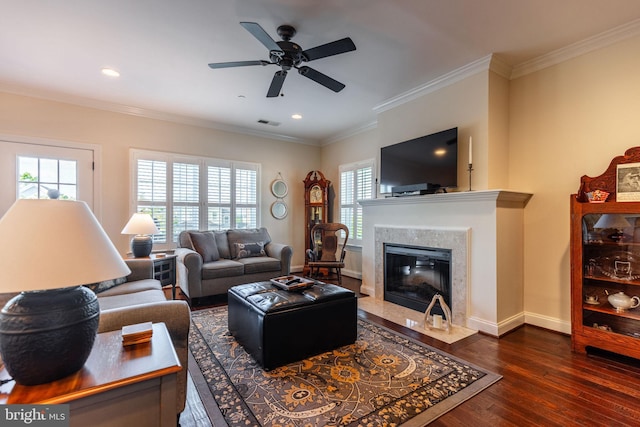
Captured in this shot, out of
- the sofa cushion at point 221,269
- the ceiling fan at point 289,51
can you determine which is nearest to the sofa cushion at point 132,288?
the sofa cushion at point 221,269

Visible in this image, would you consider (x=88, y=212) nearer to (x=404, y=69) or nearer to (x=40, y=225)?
(x=40, y=225)

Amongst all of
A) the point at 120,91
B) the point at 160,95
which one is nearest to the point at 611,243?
the point at 160,95

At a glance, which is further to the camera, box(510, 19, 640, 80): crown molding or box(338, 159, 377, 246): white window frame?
box(338, 159, 377, 246): white window frame

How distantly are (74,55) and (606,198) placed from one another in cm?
509

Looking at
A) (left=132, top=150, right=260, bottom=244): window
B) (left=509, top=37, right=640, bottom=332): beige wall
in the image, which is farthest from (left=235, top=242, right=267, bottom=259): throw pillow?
(left=509, top=37, right=640, bottom=332): beige wall

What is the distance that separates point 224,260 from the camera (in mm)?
4309

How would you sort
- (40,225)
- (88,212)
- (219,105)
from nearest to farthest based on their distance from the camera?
(40,225)
(88,212)
(219,105)

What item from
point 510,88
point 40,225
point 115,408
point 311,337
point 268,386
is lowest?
point 268,386

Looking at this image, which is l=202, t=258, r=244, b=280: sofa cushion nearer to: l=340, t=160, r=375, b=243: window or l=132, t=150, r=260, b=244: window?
→ l=132, t=150, r=260, b=244: window

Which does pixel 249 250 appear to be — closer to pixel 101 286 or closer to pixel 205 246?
pixel 205 246

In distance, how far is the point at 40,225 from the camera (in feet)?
3.20

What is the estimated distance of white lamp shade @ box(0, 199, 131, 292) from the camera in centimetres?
91

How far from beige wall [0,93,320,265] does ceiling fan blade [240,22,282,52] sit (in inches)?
121

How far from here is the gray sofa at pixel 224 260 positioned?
12.3ft
